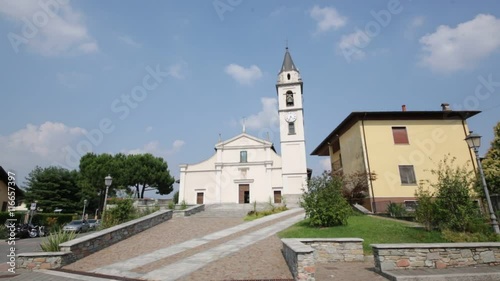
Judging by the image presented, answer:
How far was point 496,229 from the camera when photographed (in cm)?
809

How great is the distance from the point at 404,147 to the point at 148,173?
127ft

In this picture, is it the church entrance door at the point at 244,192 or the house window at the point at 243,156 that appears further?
the house window at the point at 243,156

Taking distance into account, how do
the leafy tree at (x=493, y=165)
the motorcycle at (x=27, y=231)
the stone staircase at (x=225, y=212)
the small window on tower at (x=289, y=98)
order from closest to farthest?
the motorcycle at (x=27, y=231) < the leafy tree at (x=493, y=165) < the stone staircase at (x=225, y=212) < the small window on tower at (x=289, y=98)

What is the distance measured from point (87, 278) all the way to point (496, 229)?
11.5 meters

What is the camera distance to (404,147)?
61.4ft

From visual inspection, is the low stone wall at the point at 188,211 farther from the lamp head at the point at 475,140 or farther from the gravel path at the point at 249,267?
the lamp head at the point at 475,140

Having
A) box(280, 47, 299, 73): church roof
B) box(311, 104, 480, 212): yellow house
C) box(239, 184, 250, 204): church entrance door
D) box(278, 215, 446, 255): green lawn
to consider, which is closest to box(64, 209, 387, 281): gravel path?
box(278, 215, 446, 255): green lawn

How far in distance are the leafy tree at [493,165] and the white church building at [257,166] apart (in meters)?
16.6

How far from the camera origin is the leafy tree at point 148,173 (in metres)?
43.3

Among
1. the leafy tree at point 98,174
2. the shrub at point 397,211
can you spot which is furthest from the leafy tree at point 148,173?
the shrub at point 397,211

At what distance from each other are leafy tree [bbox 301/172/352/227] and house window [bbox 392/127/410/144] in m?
9.89

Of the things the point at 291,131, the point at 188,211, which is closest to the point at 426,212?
the point at 188,211

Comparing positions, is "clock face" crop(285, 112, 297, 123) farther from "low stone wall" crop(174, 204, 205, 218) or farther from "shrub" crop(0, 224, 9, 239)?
"shrub" crop(0, 224, 9, 239)

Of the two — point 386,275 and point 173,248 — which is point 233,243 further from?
point 386,275
